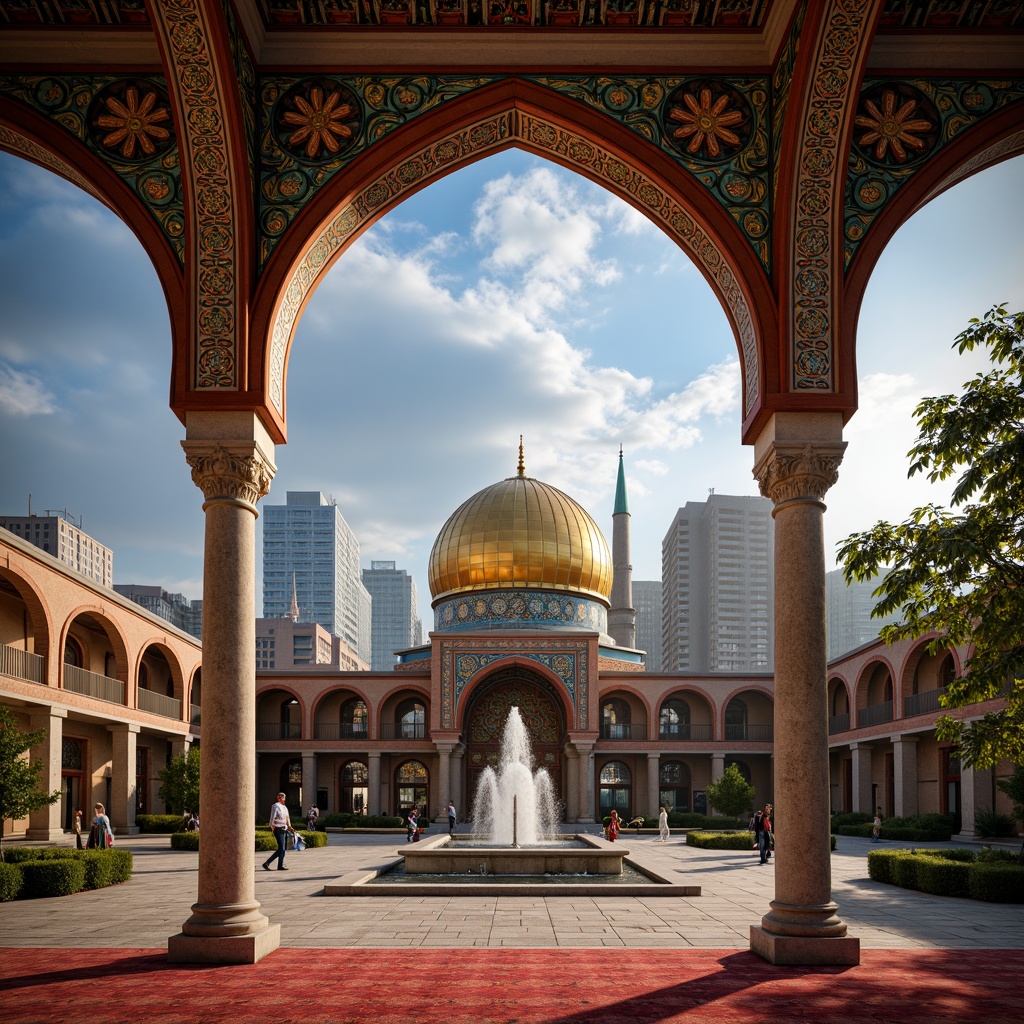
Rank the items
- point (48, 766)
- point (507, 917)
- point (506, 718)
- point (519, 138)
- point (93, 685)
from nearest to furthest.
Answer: point (519, 138), point (507, 917), point (48, 766), point (93, 685), point (506, 718)

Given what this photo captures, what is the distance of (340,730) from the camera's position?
137ft

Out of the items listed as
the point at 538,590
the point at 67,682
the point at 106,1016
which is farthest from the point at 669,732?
the point at 106,1016

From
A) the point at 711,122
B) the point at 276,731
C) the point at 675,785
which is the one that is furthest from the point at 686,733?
the point at 711,122

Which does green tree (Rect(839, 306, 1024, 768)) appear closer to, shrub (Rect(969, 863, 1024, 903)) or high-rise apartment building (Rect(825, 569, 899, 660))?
shrub (Rect(969, 863, 1024, 903))

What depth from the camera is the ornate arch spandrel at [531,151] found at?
10.4m

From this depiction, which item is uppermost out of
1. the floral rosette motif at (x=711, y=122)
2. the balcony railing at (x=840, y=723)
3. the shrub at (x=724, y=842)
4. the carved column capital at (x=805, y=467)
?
the floral rosette motif at (x=711, y=122)

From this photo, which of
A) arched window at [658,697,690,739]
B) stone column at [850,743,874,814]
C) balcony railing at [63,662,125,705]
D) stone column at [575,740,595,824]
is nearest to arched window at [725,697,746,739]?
arched window at [658,697,690,739]

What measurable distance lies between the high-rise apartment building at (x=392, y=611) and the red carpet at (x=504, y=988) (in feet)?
595

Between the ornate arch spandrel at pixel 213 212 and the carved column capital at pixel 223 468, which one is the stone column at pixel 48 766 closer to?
the carved column capital at pixel 223 468

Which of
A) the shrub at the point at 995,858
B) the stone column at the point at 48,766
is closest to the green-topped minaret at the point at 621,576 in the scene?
the stone column at the point at 48,766

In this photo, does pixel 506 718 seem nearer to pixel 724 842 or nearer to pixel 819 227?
pixel 724 842

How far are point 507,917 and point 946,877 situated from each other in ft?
23.7

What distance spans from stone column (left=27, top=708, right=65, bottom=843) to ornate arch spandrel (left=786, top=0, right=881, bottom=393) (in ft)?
67.3

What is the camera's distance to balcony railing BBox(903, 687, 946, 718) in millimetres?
31297
